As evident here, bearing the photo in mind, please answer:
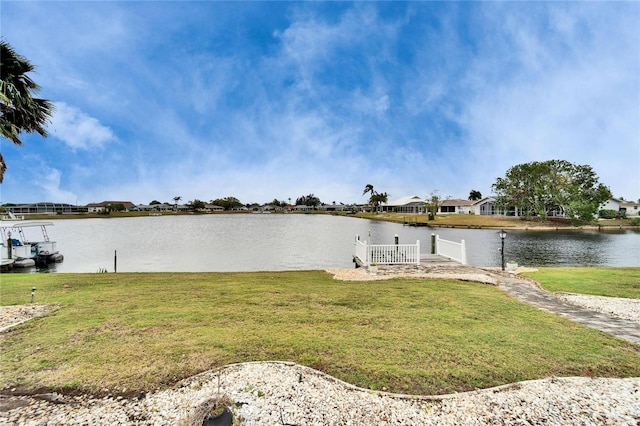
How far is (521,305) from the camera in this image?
7789 mm

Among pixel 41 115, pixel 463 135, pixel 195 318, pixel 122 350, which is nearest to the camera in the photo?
pixel 122 350

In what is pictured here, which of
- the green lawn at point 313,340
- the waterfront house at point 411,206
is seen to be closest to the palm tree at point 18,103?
the green lawn at point 313,340

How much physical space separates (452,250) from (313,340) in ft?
43.0

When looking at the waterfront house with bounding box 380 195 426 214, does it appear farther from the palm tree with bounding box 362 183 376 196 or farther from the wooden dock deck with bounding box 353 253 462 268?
the wooden dock deck with bounding box 353 253 462 268

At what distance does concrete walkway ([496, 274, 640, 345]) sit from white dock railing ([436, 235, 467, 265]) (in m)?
3.38

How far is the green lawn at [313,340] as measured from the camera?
4.21 metres

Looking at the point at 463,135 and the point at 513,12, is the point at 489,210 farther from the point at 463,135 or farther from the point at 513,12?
the point at 513,12

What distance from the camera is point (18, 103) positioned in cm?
796

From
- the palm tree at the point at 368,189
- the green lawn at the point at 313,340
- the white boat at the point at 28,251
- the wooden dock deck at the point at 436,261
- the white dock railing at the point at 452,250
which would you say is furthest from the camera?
the palm tree at the point at 368,189

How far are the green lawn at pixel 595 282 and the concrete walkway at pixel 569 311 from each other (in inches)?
27.3

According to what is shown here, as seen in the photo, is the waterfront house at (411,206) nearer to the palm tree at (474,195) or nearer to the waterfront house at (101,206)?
the palm tree at (474,195)

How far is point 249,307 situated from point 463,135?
39.7m

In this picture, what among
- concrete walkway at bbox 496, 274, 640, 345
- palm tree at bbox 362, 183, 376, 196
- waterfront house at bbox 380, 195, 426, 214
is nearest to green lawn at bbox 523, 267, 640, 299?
concrete walkway at bbox 496, 274, 640, 345

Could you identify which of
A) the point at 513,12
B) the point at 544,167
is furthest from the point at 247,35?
the point at 544,167
